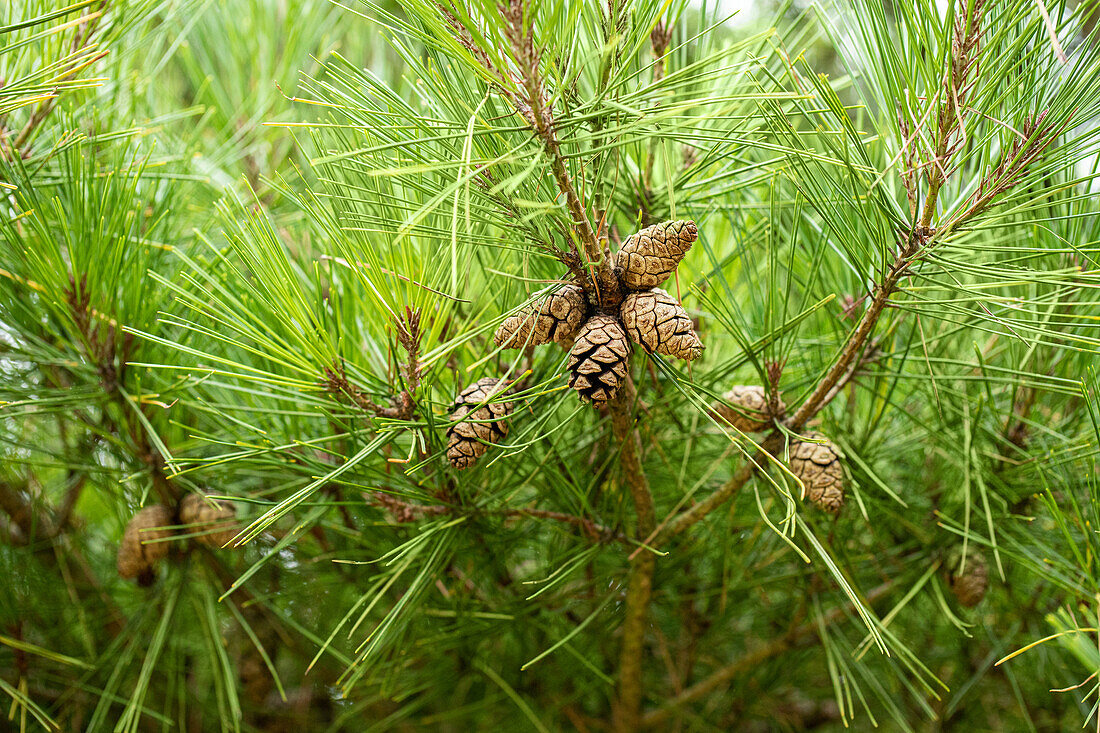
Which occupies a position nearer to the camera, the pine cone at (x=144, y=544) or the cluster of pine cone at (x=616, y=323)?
the cluster of pine cone at (x=616, y=323)

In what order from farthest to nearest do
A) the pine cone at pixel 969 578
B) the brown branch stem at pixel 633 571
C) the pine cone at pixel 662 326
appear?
1. the pine cone at pixel 969 578
2. the brown branch stem at pixel 633 571
3. the pine cone at pixel 662 326

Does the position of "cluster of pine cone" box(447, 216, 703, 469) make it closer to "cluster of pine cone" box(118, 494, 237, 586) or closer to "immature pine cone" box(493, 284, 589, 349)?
"immature pine cone" box(493, 284, 589, 349)

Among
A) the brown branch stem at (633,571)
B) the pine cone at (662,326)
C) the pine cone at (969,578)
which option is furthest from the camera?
the pine cone at (969,578)

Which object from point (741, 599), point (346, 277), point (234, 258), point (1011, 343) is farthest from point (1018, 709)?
point (234, 258)

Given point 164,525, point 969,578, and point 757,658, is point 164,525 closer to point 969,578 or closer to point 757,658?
point 757,658

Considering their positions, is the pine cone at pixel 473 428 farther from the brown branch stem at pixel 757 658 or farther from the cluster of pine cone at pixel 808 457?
the brown branch stem at pixel 757 658

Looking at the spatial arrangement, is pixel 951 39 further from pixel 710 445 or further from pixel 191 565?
pixel 191 565

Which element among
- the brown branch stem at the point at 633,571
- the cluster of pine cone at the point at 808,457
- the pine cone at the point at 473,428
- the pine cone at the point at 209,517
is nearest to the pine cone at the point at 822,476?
the cluster of pine cone at the point at 808,457

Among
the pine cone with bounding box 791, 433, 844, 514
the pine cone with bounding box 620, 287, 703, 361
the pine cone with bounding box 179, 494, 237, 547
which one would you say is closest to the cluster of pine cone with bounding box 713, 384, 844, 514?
the pine cone with bounding box 791, 433, 844, 514
